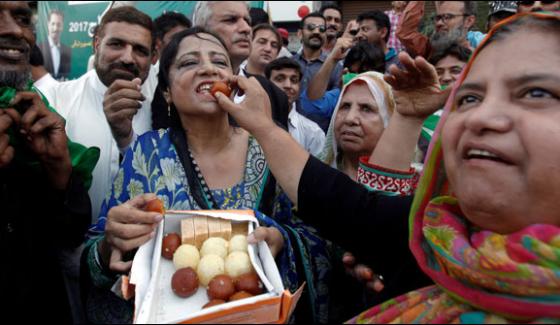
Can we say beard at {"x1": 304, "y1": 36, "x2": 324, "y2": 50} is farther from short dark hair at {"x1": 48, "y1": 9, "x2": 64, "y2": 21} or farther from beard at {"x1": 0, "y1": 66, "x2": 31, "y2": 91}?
short dark hair at {"x1": 48, "y1": 9, "x2": 64, "y2": 21}

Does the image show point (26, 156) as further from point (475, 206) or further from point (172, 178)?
point (475, 206)

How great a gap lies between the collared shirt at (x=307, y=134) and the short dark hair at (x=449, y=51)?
1021 millimetres

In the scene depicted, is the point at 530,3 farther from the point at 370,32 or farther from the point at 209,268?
the point at 209,268

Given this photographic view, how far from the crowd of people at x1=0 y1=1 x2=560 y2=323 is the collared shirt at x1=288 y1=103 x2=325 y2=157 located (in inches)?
1.0

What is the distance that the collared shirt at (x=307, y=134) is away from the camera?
10.5 feet

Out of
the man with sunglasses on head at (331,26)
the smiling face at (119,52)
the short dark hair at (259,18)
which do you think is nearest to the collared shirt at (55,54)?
the short dark hair at (259,18)

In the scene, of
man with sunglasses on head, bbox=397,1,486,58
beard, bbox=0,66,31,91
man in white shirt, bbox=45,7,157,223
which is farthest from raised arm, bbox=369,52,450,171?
beard, bbox=0,66,31,91

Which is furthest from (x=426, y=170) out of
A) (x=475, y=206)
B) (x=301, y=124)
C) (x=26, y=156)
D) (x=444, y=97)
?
(x=301, y=124)

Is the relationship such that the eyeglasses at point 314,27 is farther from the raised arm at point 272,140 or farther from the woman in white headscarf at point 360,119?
the raised arm at point 272,140

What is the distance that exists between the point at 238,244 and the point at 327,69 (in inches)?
108

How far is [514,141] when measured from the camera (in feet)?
3.10

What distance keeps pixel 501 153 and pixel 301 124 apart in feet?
7.97

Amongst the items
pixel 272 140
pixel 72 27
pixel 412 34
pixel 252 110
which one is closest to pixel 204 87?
pixel 252 110

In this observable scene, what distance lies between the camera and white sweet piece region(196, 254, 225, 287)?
126cm
